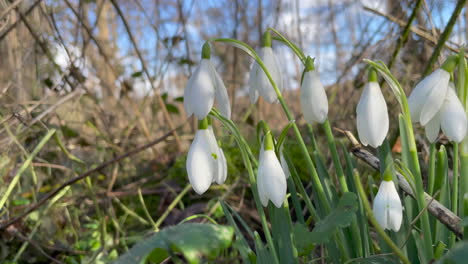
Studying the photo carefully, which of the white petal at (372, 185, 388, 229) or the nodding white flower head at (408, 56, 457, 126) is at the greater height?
the nodding white flower head at (408, 56, 457, 126)

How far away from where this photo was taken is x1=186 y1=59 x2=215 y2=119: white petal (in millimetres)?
833

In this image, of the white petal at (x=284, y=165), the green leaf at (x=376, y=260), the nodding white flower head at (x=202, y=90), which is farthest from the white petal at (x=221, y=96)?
the green leaf at (x=376, y=260)

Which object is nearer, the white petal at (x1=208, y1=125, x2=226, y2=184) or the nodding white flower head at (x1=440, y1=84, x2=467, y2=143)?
the nodding white flower head at (x1=440, y1=84, x2=467, y2=143)

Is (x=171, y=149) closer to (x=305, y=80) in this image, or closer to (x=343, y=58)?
(x=343, y=58)

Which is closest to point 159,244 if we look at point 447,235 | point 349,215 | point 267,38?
point 349,215

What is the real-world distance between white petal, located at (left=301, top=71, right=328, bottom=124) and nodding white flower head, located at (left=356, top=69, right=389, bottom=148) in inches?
2.7

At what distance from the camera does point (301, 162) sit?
2.18 m

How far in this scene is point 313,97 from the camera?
0.85 metres

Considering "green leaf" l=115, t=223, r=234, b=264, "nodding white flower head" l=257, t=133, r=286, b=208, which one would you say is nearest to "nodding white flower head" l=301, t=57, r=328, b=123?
"nodding white flower head" l=257, t=133, r=286, b=208

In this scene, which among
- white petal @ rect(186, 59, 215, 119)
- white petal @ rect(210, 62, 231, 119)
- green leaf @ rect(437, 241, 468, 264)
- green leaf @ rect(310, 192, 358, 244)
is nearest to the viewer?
green leaf @ rect(437, 241, 468, 264)

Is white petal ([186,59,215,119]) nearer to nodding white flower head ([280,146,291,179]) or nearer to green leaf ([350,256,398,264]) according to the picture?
nodding white flower head ([280,146,291,179])

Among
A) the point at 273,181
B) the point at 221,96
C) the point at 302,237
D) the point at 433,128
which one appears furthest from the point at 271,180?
the point at 433,128

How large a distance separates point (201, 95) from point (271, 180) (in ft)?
0.66

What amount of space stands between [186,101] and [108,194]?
1197 millimetres
